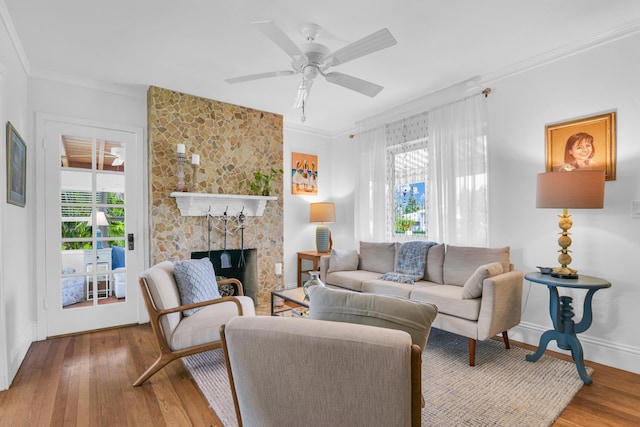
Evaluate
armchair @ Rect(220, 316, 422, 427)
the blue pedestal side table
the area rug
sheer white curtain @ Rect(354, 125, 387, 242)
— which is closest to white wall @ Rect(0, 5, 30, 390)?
the area rug

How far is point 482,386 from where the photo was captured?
2223 mm

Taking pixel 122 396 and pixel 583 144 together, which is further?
pixel 583 144

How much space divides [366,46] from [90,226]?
3216mm

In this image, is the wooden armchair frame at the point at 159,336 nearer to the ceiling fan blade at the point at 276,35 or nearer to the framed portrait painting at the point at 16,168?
the framed portrait painting at the point at 16,168

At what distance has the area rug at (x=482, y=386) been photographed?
1894 millimetres

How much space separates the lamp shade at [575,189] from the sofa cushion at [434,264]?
116 cm

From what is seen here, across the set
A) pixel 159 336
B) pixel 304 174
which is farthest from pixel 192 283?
pixel 304 174

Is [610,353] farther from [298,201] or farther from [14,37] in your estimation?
[14,37]

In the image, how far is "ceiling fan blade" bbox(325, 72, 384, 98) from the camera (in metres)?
2.45

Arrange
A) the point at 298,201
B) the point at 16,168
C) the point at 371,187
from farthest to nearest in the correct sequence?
the point at 298,201 → the point at 371,187 → the point at 16,168

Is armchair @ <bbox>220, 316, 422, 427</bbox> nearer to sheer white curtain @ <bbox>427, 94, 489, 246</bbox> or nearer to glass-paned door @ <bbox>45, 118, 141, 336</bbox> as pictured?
sheer white curtain @ <bbox>427, 94, 489, 246</bbox>

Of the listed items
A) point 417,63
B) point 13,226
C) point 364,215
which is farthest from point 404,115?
point 13,226

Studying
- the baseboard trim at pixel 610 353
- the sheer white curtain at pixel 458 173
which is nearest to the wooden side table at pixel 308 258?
the sheer white curtain at pixel 458 173

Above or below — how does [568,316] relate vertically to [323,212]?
below
